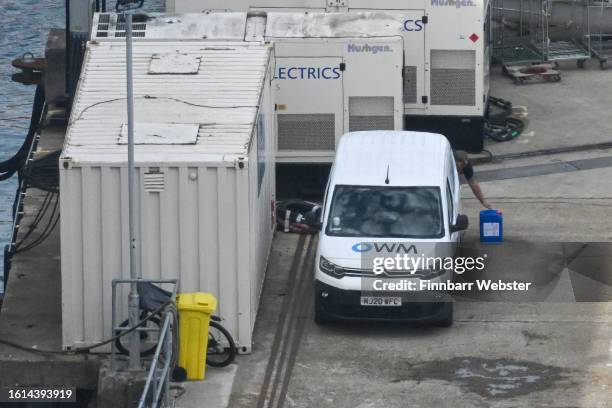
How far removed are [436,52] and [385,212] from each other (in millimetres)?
6815

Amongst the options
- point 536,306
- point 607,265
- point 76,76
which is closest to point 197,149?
point 536,306

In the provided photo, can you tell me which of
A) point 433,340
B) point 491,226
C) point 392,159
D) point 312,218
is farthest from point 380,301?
point 491,226

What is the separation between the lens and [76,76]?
1067 inches

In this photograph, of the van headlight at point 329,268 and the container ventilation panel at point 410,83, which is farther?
the container ventilation panel at point 410,83

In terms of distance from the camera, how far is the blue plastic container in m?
21.7

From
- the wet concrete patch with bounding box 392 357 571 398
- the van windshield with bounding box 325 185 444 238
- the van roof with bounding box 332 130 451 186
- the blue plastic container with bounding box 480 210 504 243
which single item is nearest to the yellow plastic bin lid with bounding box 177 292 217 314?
the van windshield with bounding box 325 185 444 238

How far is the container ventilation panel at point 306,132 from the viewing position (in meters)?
23.5

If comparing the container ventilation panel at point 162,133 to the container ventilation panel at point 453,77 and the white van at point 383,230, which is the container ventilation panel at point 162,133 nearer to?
the white van at point 383,230

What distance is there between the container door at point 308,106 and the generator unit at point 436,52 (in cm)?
143

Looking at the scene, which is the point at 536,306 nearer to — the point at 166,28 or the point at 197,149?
the point at 197,149

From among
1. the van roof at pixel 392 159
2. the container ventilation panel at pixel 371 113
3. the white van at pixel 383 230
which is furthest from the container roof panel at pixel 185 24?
the white van at pixel 383 230

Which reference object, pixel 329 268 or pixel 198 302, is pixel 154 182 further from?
pixel 329 268

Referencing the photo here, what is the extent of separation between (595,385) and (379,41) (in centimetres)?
760

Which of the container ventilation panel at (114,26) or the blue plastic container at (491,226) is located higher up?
the container ventilation panel at (114,26)
